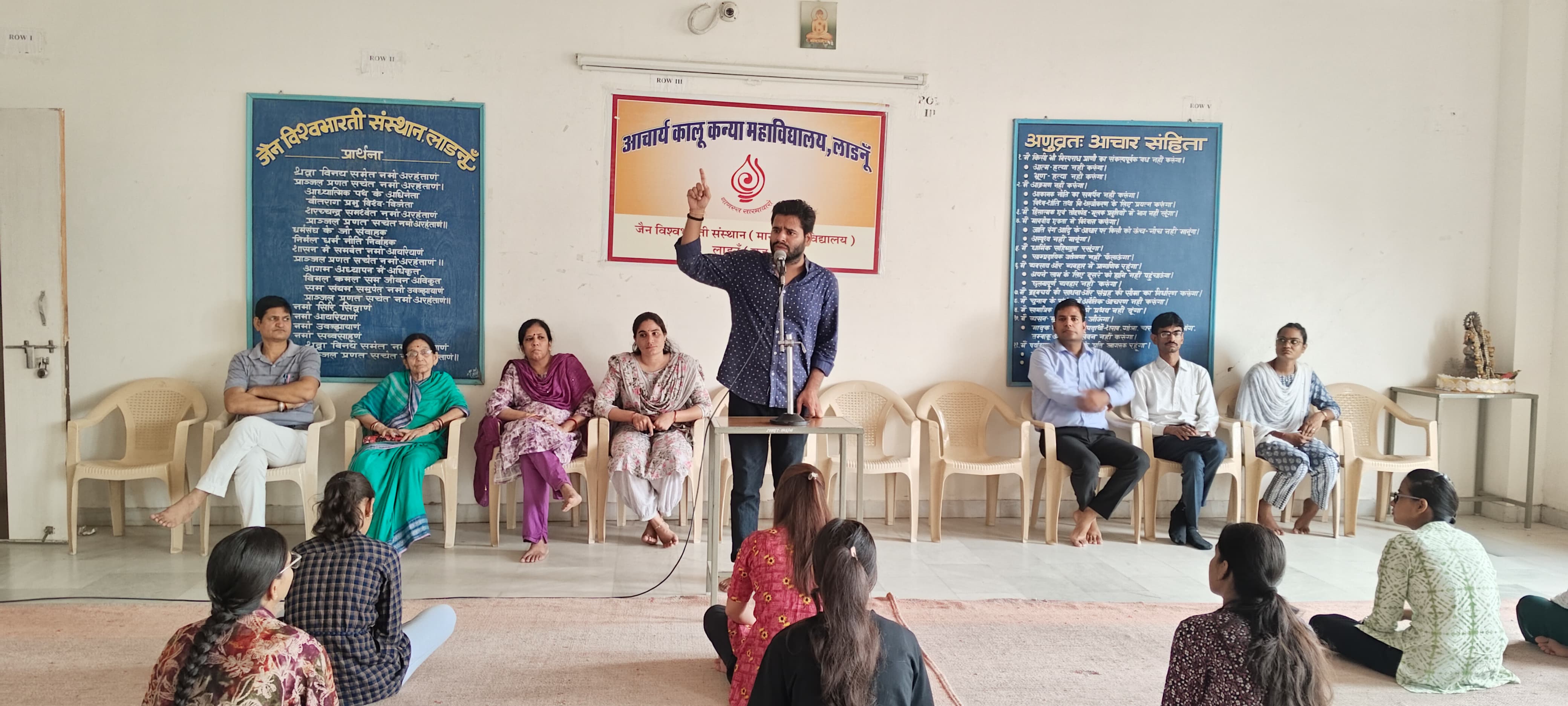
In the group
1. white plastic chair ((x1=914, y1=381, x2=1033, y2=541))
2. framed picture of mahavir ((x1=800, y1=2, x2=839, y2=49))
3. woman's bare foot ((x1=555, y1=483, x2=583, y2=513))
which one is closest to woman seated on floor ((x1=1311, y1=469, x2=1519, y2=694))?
white plastic chair ((x1=914, y1=381, x2=1033, y2=541))

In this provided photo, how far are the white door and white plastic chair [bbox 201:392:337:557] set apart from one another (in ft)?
2.15

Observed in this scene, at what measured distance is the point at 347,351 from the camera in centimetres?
498

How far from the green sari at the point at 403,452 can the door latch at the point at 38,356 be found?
1.40 metres

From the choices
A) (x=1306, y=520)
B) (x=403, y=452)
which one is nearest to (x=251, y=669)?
(x=403, y=452)

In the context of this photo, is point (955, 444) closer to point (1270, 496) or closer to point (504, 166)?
point (1270, 496)

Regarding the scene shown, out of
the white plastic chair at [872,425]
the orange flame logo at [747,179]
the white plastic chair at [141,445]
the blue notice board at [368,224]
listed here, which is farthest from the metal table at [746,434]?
the white plastic chair at [141,445]

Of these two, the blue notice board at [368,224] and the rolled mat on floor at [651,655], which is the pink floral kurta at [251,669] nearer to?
the rolled mat on floor at [651,655]

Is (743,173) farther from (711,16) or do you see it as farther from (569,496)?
(569,496)

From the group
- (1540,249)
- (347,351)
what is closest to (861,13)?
(347,351)

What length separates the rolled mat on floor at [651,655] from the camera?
9.05 feet

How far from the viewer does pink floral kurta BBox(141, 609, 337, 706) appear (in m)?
1.74

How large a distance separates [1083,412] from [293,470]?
12.9 feet

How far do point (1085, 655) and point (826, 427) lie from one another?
113cm

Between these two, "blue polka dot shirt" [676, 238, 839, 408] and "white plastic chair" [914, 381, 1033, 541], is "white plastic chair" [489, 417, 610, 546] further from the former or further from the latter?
"white plastic chair" [914, 381, 1033, 541]
